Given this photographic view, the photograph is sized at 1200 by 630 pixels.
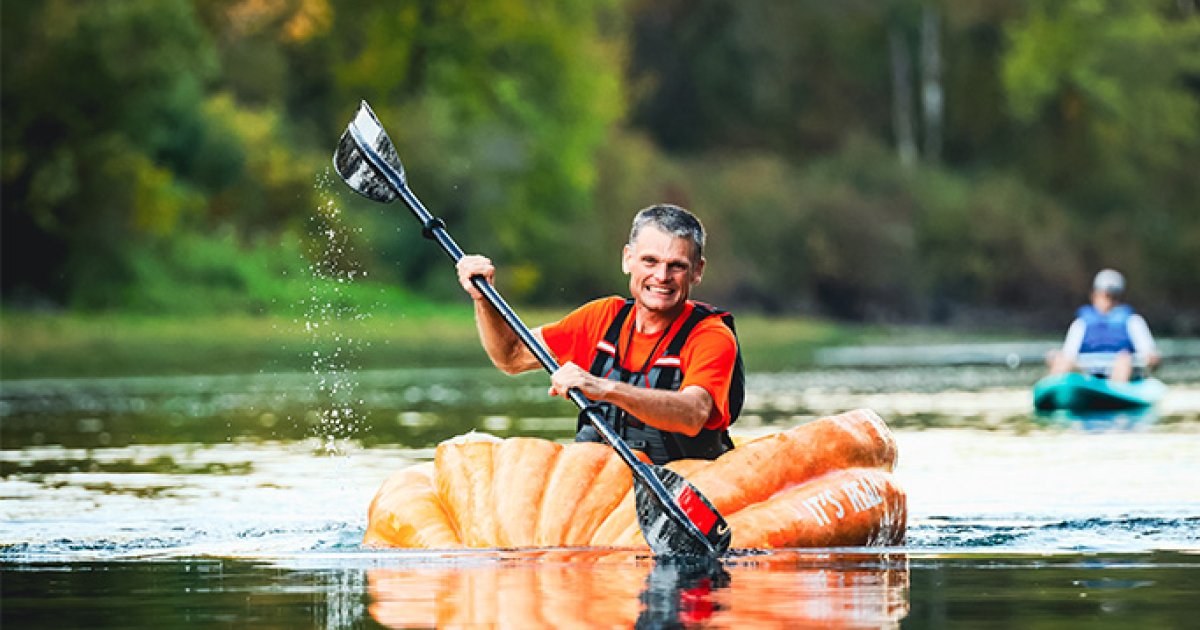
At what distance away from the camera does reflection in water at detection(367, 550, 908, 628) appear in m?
7.45

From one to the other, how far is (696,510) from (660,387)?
530mm

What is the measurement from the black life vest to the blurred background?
1944 centimetres

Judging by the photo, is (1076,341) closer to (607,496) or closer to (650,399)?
(607,496)

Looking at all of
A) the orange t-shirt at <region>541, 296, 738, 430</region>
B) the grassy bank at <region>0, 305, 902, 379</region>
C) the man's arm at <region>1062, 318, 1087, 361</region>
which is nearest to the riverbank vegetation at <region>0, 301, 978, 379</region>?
the grassy bank at <region>0, 305, 902, 379</region>

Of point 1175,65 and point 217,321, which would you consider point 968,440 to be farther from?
point 1175,65

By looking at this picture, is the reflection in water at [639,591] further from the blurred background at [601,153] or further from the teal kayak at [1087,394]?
the blurred background at [601,153]

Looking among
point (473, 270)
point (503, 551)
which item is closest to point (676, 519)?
point (503, 551)

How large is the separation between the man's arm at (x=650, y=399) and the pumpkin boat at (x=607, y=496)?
0.36 meters

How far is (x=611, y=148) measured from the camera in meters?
48.7

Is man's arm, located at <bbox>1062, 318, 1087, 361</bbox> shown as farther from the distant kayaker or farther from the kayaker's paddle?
the kayaker's paddle

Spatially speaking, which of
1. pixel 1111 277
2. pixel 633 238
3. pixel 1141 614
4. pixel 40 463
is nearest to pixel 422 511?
pixel 633 238

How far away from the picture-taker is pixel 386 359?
1299 inches

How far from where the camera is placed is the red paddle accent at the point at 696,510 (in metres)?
9.15

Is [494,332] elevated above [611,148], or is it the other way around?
[611,148]
